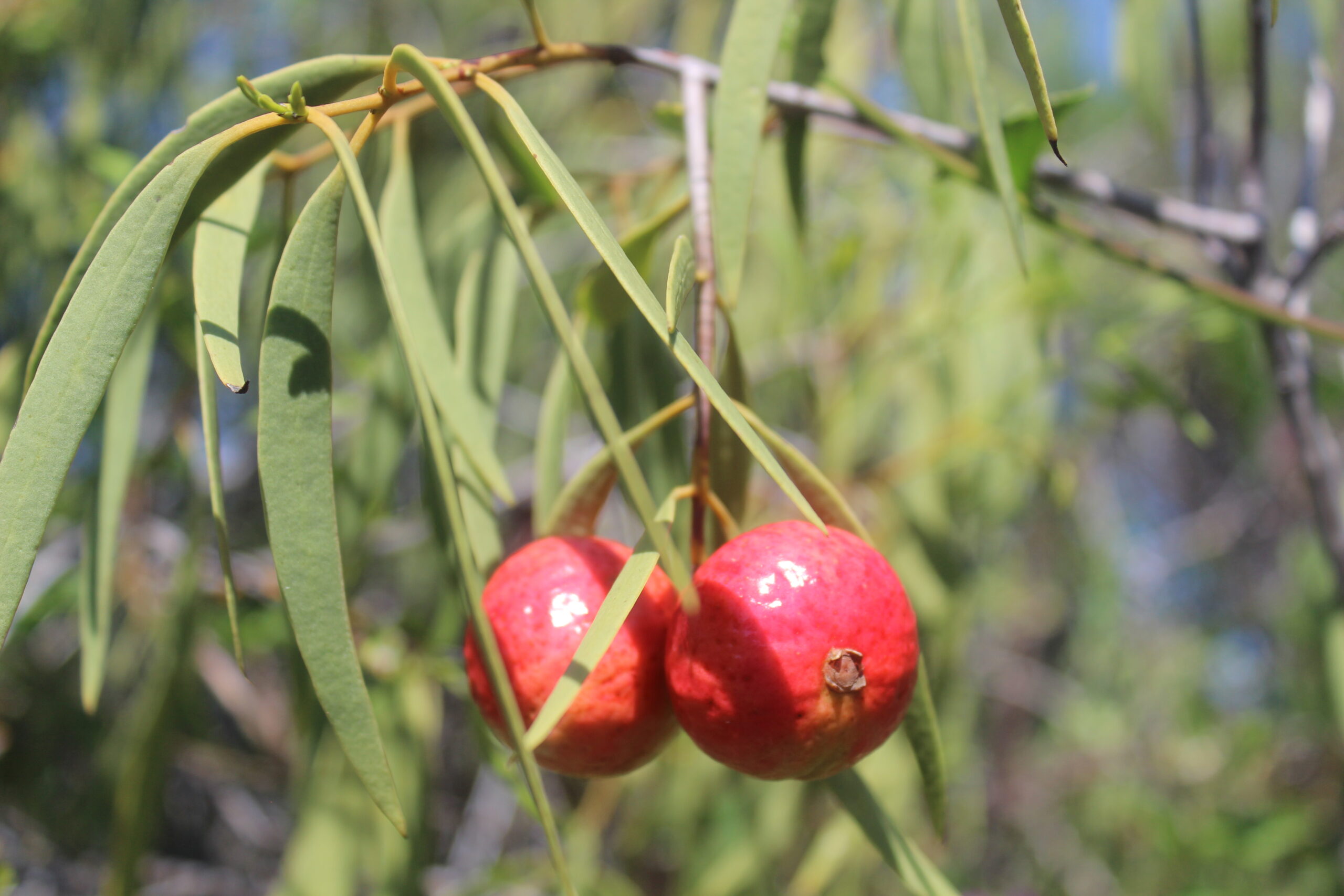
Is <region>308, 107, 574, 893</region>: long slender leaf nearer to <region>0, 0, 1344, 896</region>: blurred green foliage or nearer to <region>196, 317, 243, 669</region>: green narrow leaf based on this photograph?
<region>196, 317, 243, 669</region>: green narrow leaf

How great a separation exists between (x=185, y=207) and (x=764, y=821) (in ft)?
4.15

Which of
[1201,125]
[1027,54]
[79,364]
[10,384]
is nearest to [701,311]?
[1027,54]

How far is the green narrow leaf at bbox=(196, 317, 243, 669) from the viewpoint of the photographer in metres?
0.49

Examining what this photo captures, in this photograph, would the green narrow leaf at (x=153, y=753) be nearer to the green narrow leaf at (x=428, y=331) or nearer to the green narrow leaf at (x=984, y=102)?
the green narrow leaf at (x=428, y=331)

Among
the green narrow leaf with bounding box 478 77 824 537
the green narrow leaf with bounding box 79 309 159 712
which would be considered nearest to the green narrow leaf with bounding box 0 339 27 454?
the green narrow leaf with bounding box 79 309 159 712

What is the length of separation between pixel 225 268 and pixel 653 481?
455 millimetres

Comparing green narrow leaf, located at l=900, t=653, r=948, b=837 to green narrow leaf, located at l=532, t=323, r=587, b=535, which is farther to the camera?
green narrow leaf, located at l=532, t=323, r=587, b=535

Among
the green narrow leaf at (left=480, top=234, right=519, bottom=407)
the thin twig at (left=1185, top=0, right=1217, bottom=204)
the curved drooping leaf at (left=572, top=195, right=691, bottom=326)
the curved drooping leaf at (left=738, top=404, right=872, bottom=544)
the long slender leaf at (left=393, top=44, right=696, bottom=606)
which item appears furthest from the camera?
the thin twig at (left=1185, top=0, right=1217, bottom=204)

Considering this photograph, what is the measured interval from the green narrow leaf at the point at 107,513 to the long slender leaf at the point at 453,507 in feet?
1.30

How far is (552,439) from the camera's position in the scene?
29.7 inches

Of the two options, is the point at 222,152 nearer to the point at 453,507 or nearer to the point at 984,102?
the point at 453,507

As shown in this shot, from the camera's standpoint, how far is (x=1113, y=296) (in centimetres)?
219

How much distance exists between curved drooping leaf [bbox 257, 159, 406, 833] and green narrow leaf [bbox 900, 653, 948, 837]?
0.31m

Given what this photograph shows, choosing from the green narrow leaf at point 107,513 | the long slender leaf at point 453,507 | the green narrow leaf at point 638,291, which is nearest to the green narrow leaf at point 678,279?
the green narrow leaf at point 638,291
